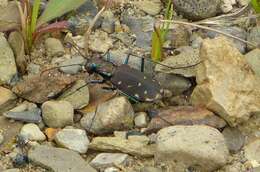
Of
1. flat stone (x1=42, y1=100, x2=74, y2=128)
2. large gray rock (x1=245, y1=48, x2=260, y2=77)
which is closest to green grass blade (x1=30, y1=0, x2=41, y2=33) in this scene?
flat stone (x1=42, y1=100, x2=74, y2=128)

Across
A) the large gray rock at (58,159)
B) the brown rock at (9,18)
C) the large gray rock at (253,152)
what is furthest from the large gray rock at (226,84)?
the brown rock at (9,18)

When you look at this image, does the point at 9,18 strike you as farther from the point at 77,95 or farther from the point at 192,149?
the point at 192,149

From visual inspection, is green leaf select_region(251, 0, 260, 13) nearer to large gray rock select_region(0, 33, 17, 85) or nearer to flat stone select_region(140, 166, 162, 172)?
flat stone select_region(140, 166, 162, 172)

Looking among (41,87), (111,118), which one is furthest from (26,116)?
(111,118)

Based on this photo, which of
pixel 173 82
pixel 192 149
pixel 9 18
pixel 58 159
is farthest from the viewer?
pixel 9 18

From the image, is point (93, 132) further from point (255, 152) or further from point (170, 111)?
point (255, 152)

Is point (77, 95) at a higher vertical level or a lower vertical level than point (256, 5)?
lower

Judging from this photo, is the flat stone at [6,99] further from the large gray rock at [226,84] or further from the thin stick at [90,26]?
the large gray rock at [226,84]
